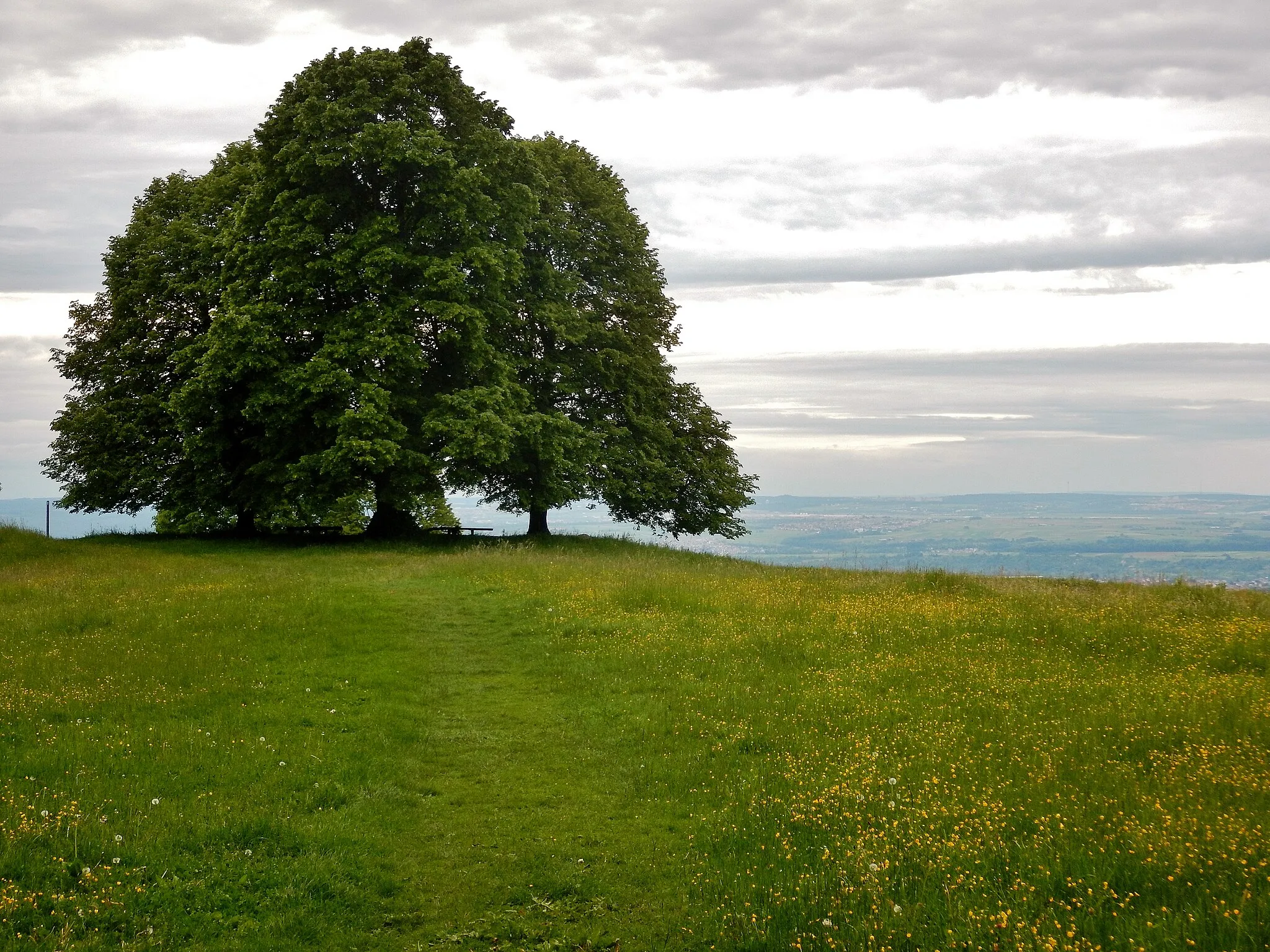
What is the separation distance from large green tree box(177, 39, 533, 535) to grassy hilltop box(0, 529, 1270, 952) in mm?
13162

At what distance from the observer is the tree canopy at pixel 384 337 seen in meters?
34.4

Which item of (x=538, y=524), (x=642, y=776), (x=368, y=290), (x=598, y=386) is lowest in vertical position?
(x=642, y=776)

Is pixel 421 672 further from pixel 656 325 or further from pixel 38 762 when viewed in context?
pixel 656 325

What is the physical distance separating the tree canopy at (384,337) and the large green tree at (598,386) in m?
0.11

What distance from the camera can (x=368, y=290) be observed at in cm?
3481

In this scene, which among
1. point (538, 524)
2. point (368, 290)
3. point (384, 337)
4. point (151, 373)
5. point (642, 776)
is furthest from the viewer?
point (538, 524)

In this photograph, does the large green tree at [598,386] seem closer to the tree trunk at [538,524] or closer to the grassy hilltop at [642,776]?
the tree trunk at [538,524]

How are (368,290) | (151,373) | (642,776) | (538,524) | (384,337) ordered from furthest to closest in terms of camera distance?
(538,524) < (151,373) < (368,290) < (384,337) < (642,776)

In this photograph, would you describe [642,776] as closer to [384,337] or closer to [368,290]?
[384,337]

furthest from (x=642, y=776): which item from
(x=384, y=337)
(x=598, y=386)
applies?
(x=598, y=386)

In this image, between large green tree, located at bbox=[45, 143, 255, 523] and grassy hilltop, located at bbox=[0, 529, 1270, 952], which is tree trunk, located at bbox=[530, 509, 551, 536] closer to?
large green tree, located at bbox=[45, 143, 255, 523]

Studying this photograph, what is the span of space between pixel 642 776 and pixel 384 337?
82.8ft

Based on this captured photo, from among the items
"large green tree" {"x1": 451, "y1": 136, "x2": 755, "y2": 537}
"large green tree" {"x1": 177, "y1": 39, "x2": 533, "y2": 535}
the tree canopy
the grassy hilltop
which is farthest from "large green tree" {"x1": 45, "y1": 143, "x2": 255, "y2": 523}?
the grassy hilltop

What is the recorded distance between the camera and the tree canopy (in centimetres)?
3438
